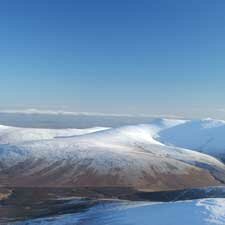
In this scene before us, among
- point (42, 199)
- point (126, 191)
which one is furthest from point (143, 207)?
point (126, 191)

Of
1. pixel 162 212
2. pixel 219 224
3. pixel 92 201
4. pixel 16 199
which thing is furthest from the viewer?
pixel 16 199

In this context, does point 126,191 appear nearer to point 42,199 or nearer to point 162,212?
point 42,199

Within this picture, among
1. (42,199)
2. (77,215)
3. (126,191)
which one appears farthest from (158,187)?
(77,215)

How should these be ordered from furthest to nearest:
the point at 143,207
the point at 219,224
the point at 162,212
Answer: the point at 143,207
the point at 162,212
the point at 219,224

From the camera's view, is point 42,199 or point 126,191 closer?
point 42,199

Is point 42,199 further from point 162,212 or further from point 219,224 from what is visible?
point 219,224

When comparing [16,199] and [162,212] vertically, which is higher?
[162,212]
